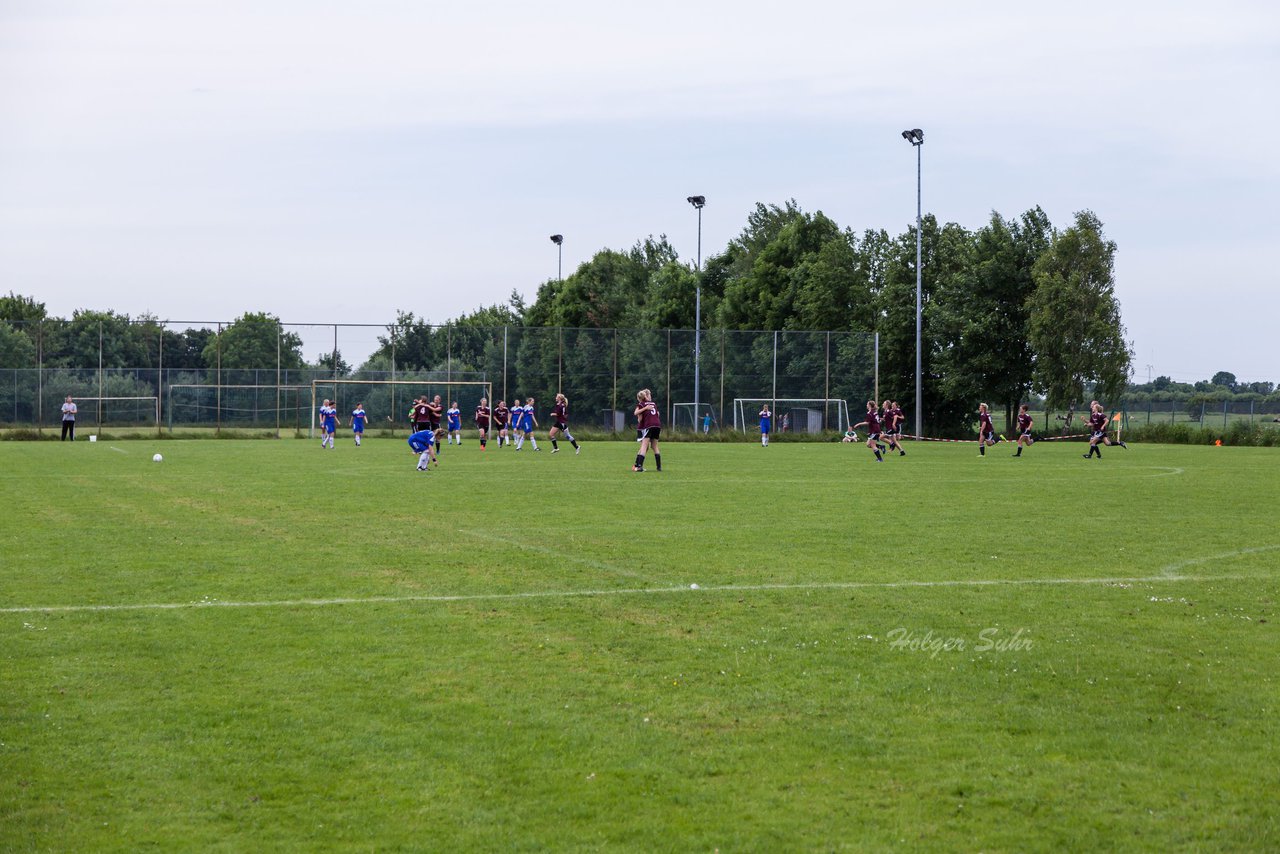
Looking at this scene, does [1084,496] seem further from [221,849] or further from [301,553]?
[221,849]

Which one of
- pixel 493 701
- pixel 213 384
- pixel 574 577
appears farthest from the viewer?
pixel 213 384

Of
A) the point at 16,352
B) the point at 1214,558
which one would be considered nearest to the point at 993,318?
the point at 16,352

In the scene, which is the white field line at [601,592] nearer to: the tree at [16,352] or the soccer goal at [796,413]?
the soccer goal at [796,413]

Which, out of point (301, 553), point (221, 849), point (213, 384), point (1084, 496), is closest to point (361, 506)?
point (301, 553)

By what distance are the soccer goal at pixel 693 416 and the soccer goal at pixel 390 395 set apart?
8.78 metres

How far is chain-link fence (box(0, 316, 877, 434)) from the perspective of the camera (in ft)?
185

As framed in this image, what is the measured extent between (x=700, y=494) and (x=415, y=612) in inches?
506

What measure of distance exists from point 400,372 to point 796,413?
60.7 feet

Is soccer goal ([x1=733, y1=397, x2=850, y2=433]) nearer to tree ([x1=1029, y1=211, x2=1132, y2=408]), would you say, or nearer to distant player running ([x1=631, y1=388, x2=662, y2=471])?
tree ([x1=1029, y1=211, x2=1132, y2=408])

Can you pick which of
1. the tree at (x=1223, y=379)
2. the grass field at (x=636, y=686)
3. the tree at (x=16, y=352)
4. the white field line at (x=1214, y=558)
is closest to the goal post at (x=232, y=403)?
the tree at (x=16, y=352)

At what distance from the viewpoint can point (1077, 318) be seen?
2453 inches

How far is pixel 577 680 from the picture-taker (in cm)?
780

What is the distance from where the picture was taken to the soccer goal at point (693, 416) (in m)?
60.3

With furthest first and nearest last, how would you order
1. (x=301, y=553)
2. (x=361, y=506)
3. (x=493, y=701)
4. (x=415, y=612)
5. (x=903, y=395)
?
(x=903, y=395)
(x=361, y=506)
(x=301, y=553)
(x=415, y=612)
(x=493, y=701)
